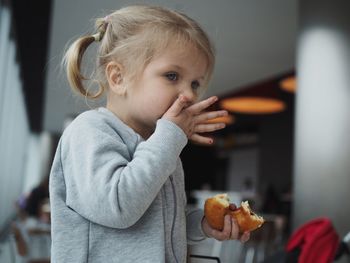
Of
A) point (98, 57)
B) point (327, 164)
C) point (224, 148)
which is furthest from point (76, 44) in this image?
point (224, 148)

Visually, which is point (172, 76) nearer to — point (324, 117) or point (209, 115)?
point (209, 115)

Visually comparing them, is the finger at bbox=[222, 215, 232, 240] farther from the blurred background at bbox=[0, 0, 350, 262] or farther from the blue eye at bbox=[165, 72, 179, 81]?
the blue eye at bbox=[165, 72, 179, 81]

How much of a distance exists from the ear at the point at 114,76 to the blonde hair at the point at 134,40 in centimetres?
1

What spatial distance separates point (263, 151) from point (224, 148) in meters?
3.86

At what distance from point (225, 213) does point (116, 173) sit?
0.81 feet

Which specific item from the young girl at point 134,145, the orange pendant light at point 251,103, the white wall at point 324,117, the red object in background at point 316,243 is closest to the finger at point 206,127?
the young girl at point 134,145

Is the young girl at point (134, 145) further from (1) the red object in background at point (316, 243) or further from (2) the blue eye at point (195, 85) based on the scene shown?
(1) the red object in background at point (316, 243)

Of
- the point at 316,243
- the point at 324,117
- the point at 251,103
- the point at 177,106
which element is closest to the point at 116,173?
the point at 177,106

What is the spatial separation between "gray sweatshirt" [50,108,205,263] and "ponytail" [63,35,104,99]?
0.12 metres

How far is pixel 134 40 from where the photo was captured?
944 millimetres

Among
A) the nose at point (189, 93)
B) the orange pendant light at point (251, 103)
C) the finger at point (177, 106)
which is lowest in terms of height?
the orange pendant light at point (251, 103)

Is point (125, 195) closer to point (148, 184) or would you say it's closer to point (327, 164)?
point (148, 184)

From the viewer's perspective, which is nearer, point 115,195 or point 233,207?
point 115,195

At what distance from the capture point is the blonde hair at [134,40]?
0.93m
